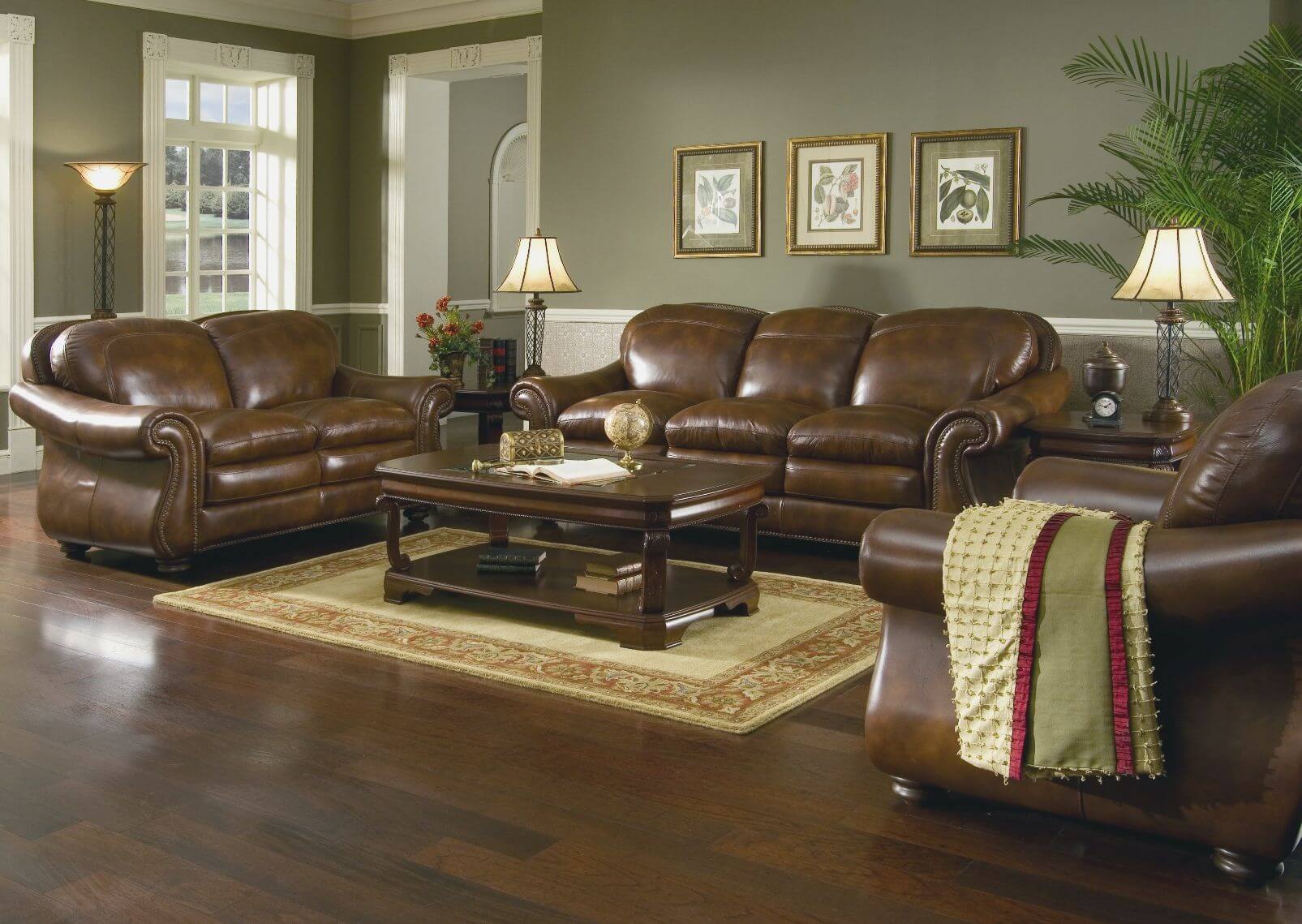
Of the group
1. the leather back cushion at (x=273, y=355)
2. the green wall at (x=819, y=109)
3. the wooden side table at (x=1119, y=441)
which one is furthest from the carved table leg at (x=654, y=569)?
the green wall at (x=819, y=109)

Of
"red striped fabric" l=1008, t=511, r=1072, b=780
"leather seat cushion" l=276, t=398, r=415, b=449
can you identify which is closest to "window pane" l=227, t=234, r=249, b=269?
"leather seat cushion" l=276, t=398, r=415, b=449

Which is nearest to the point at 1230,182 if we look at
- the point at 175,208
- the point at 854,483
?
the point at 854,483

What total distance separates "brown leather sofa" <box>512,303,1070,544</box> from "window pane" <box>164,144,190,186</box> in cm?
341

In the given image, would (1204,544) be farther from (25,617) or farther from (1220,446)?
(25,617)

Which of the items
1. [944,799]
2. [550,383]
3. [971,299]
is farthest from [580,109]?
[944,799]

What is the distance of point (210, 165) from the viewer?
331 inches

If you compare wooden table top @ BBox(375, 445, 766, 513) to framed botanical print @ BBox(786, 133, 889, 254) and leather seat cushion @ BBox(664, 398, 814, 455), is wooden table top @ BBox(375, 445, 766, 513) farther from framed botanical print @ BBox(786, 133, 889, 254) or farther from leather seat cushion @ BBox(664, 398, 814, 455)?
framed botanical print @ BBox(786, 133, 889, 254)

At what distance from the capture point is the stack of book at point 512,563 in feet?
14.1

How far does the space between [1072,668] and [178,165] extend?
7206mm

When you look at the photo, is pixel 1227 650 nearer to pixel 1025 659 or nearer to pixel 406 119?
pixel 1025 659

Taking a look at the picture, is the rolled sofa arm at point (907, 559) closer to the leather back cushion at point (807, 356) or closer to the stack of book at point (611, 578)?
the stack of book at point (611, 578)

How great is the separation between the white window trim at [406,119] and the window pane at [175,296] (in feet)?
4.46

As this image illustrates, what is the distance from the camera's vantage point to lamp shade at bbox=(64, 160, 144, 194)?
709cm

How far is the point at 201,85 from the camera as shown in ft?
27.3
